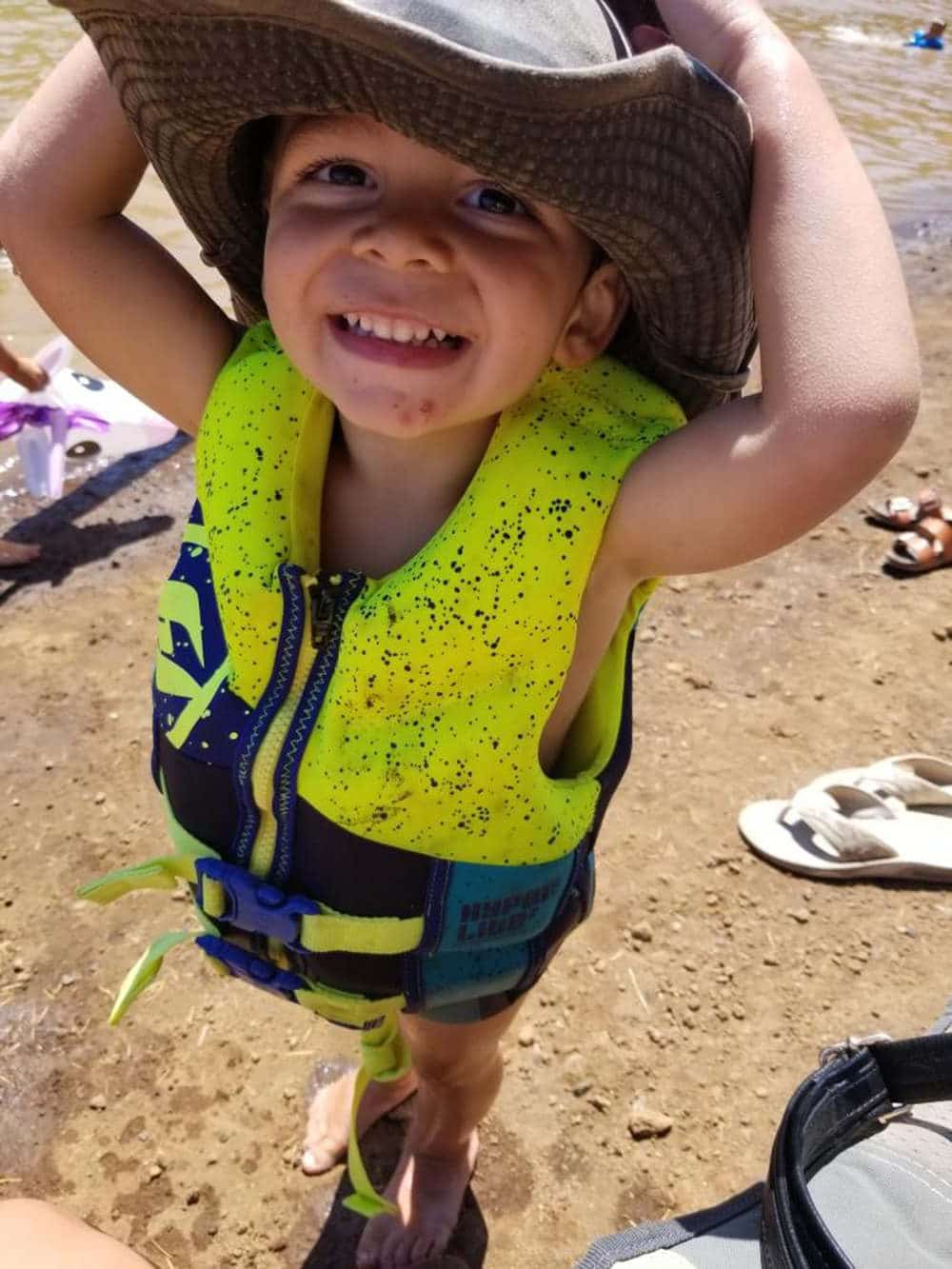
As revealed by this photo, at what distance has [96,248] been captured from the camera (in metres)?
1.57

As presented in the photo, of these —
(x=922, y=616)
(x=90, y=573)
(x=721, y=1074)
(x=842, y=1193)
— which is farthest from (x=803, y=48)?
(x=842, y=1193)

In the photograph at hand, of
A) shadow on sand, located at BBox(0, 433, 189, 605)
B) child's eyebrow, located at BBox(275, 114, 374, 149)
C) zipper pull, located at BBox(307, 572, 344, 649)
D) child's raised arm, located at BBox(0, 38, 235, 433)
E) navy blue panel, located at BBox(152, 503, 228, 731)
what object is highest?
child's eyebrow, located at BBox(275, 114, 374, 149)

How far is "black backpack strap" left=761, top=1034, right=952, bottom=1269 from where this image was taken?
111 centimetres

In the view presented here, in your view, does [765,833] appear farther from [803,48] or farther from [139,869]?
[803,48]

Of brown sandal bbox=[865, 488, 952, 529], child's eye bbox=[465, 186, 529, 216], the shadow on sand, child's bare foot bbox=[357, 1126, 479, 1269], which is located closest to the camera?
child's eye bbox=[465, 186, 529, 216]

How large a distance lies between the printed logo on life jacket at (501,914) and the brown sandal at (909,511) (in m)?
3.00

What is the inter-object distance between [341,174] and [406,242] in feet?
0.46

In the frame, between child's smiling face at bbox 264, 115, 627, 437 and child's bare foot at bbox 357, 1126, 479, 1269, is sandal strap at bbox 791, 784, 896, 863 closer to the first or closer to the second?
child's bare foot at bbox 357, 1126, 479, 1269

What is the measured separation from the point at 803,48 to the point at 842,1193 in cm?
1336

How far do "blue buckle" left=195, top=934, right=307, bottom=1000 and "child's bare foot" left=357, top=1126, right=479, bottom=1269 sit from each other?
69 centimetres

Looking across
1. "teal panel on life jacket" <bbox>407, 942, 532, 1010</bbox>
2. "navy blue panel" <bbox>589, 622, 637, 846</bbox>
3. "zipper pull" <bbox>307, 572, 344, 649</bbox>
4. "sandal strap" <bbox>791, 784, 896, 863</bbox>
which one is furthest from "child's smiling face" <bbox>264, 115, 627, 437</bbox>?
"sandal strap" <bbox>791, 784, 896, 863</bbox>

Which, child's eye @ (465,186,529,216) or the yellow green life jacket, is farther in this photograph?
the yellow green life jacket

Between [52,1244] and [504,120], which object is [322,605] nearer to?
[504,120]

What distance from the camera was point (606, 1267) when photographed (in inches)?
55.4
